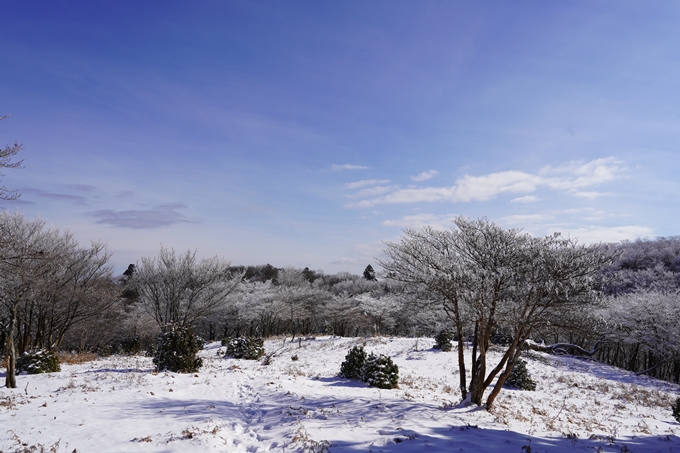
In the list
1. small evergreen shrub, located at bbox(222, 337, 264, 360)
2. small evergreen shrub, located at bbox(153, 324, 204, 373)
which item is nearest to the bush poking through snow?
small evergreen shrub, located at bbox(153, 324, 204, 373)

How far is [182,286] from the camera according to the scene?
73.8ft

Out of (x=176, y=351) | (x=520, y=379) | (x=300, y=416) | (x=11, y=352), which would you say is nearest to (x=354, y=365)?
(x=300, y=416)

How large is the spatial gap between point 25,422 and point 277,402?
18.9ft

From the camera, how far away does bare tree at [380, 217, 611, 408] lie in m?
8.84

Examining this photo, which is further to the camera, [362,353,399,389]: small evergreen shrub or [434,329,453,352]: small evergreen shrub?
[434,329,453,352]: small evergreen shrub

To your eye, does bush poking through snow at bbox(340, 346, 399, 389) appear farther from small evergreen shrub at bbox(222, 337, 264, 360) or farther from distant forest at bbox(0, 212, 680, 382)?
small evergreen shrub at bbox(222, 337, 264, 360)

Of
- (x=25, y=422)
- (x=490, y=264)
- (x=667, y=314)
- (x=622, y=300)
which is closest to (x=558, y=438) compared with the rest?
(x=490, y=264)

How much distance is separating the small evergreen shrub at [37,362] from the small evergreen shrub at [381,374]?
13.1 meters

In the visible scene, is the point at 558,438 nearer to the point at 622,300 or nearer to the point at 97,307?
the point at 97,307

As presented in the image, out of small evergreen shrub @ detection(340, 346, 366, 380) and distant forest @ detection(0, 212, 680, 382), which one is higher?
distant forest @ detection(0, 212, 680, 382)

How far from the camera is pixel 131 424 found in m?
7.67

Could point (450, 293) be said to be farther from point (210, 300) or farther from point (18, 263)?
point (210, 300)

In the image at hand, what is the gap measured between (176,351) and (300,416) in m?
8.72

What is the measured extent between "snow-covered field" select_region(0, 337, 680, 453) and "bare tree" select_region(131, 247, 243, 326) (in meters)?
6.33
